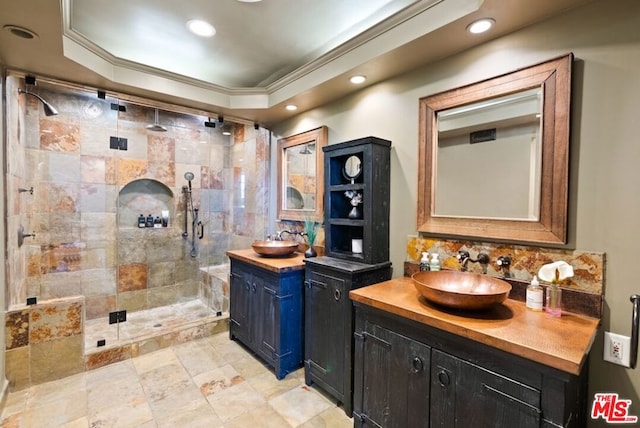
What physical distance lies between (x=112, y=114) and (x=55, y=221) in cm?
132

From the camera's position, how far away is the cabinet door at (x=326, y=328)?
206 cm

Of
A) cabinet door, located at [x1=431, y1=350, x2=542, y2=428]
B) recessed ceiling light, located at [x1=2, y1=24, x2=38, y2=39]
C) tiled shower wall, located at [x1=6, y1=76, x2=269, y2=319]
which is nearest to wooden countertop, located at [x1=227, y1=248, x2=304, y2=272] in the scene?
tiled shower wall, located at [x1=6, y1=76, x2=269, y2=319]

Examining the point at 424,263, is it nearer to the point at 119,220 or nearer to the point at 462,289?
the point at 462,289

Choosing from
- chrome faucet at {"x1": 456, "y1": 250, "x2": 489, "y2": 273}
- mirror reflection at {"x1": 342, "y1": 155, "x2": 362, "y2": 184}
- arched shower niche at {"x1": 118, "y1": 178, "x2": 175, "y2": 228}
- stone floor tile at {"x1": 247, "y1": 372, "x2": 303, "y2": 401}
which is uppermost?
mirror reflection at {"x1": 342, "y1": 155, "x2": 362, "y2": 184}

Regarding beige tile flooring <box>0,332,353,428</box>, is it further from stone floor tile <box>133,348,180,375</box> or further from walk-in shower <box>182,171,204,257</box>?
walk-in shower <box>182,171,204,257</box>

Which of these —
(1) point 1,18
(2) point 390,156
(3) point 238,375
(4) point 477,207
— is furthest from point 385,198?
(1) point 1,18

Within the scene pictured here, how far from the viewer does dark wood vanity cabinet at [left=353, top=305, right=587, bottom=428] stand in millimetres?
1095

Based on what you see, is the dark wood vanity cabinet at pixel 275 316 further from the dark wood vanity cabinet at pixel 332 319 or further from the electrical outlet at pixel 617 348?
the electrical outlet at pixel 617 348

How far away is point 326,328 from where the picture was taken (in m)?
2.16

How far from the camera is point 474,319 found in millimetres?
1345

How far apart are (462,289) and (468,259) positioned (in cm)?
21

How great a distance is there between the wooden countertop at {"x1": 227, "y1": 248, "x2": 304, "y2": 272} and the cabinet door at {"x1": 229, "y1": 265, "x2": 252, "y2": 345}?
14 centimetres

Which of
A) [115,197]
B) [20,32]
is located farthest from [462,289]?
[115,197]

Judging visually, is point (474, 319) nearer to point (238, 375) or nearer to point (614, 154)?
point (614, 154)
